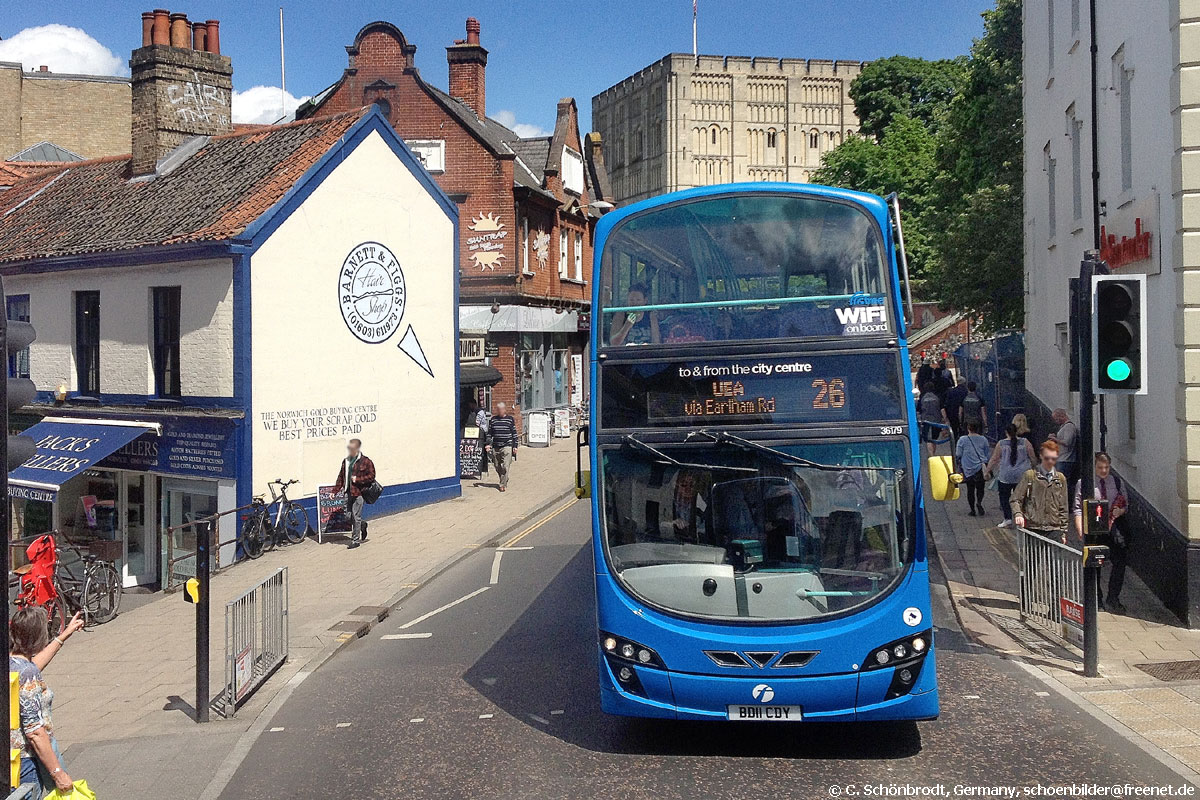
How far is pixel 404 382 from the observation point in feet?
72.7

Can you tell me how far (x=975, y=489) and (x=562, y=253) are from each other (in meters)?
20.5

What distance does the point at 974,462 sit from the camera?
18.4 m

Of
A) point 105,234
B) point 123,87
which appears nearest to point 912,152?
point 123,87

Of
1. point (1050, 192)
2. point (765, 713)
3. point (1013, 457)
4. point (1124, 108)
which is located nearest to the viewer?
point (765, 713)

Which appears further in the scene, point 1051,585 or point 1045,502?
point 1045,502

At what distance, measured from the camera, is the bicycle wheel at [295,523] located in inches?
740

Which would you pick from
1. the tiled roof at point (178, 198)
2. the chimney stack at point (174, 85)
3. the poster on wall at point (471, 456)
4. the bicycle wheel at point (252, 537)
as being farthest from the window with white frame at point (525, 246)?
the bicycle wheel at point (252, 537)

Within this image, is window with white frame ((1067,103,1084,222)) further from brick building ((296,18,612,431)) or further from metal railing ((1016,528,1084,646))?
brick building ((296,18,612,431))

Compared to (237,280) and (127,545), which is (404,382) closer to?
(237,280)

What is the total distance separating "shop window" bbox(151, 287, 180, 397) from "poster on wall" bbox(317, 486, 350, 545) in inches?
124

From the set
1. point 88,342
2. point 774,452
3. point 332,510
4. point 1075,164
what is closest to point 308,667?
point 774,452

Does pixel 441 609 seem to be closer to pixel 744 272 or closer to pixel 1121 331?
pixel 744 272

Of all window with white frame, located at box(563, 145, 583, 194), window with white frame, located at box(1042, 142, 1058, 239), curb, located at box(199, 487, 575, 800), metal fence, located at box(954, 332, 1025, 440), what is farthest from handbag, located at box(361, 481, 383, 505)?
window with white frame, located at box(563, 145, 583, 194)

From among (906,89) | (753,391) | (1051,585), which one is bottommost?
(1051,585)
